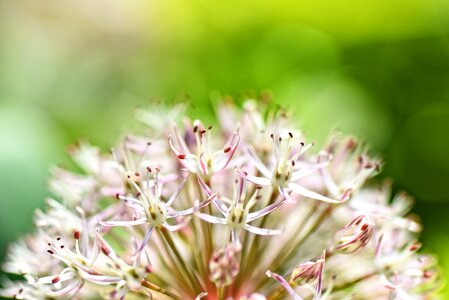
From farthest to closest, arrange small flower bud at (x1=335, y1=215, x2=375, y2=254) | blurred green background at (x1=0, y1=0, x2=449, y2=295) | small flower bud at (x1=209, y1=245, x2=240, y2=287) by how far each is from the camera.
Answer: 1. blurred green background at (x1=0, y1=0, x2=449, y2=295)
2. small flower bud at (x1=335, y1=215, x2=375, y2=254)
3. small flower bud at (x1=209, y1=245, x2=240, y2=287)

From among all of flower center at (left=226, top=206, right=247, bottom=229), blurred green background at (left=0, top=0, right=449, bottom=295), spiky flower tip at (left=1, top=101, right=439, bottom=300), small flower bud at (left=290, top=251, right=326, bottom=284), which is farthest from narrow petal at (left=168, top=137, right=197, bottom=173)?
blurred green background at (left=0, top=0, right=449, bottom=295)

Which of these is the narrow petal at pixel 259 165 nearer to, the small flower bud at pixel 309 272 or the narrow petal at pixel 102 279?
the small flower bud at pixel 309 272

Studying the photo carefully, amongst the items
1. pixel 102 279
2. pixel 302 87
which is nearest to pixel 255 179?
pixel 102 279

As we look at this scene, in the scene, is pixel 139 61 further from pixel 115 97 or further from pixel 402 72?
pixel 402 72

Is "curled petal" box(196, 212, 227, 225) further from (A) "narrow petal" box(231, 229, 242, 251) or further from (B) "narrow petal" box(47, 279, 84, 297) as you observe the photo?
(B) "narrow petal" box(47, 279, 84, 297)

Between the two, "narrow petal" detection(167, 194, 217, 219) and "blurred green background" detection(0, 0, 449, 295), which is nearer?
Answer: "narrow petal" detection(167, 194, 217, 219)

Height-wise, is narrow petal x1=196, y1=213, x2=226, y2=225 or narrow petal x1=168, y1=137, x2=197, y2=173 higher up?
narrow petal x1=168, y1=137, x2=197, y2=173

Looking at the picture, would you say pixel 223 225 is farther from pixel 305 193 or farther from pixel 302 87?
pixel 302 87

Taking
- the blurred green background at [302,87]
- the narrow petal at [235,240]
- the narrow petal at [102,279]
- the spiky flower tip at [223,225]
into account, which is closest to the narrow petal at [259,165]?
the spiky flower tip at [223,225]
